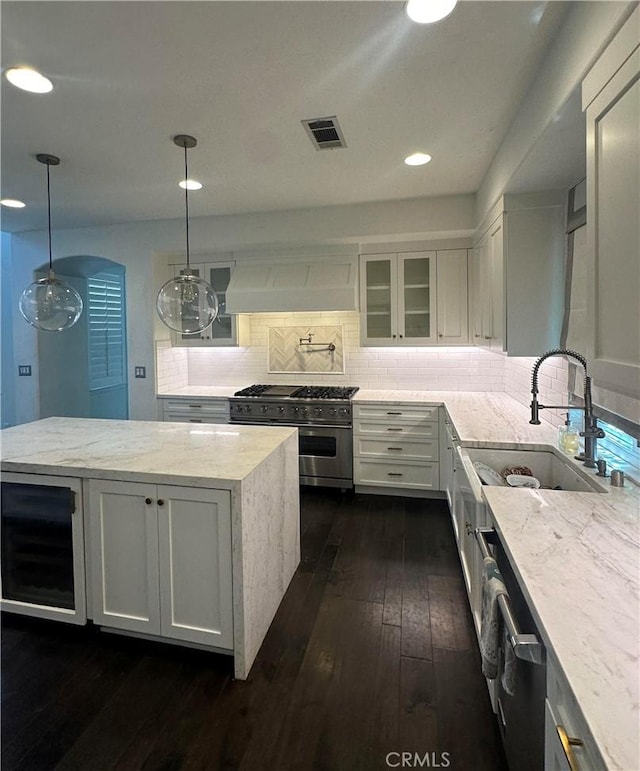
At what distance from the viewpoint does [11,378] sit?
4.66 meters

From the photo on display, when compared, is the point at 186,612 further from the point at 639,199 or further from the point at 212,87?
the point at 212,87

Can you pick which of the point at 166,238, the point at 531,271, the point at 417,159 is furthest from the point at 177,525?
the point at 166,238

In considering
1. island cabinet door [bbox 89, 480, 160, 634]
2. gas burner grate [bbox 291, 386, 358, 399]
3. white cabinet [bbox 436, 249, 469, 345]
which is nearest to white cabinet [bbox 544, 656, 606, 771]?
island cabinet door [bbox 89, 480, 160, 634]

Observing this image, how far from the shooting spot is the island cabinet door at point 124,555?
193cm

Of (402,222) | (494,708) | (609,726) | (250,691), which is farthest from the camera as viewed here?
(402,222)

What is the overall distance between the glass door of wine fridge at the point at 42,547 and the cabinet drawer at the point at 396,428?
8.00 ft

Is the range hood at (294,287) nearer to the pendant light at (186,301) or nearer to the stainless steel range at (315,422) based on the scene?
the stainless steel range at (315,422)

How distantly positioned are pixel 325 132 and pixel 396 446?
8.33 ft

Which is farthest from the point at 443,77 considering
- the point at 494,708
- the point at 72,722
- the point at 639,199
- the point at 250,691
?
the point at 72,722

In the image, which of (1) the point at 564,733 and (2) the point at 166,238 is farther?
(2) the point at 166,238

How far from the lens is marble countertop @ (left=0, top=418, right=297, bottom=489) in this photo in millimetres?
1902

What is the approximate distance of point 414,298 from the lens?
4062 mm

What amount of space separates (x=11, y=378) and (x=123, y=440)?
3214 millimetres

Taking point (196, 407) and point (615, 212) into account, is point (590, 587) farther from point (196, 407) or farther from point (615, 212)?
point (196, 407)
